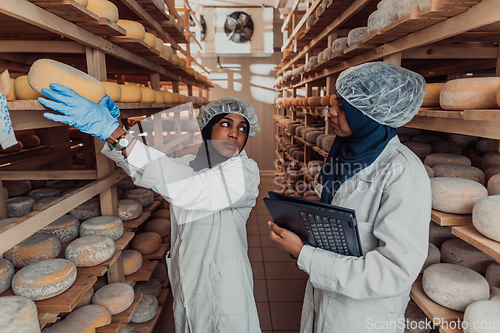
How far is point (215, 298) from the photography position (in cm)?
164

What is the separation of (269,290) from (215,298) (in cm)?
170

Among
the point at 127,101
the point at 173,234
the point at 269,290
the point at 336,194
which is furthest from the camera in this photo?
the point at 269,290

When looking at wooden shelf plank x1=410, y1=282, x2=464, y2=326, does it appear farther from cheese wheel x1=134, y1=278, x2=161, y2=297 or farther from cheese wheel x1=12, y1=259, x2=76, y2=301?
cheese wheel x1=134, y1=278, x2=161, y2=297

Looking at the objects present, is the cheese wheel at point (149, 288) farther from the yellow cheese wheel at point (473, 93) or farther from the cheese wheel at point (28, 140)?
the yellow cheese wheel at point (473, 93)

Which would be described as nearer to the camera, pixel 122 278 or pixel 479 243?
pixel 479 243

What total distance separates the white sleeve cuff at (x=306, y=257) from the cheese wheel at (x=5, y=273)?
132cm

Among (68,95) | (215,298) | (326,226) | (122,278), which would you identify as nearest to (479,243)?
(326,226)

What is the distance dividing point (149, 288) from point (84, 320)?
97cm

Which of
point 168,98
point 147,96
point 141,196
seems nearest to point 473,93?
point 147,96

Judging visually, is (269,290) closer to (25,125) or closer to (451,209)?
(451,209)

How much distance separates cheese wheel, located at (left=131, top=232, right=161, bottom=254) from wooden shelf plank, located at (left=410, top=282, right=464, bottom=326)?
2.00 m

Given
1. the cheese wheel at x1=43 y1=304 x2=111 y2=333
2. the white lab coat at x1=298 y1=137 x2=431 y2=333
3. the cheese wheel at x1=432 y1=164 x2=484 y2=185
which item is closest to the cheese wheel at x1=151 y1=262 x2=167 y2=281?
the cheese wheel at x1=43 y1=304 x2=111 y2=333

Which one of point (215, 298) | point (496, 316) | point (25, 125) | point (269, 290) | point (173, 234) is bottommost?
point (269, 290)

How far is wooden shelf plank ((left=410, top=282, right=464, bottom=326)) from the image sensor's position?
1.38 metres
